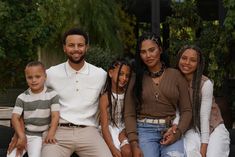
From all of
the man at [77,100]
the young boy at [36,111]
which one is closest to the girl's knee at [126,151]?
the man at [77,100]

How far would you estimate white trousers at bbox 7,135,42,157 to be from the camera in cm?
432

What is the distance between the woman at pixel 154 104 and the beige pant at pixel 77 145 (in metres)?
0.25

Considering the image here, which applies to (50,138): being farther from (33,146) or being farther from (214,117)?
(214,117)

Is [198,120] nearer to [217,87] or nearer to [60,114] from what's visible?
[60,114]

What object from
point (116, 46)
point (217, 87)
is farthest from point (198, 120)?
point (116, 46)

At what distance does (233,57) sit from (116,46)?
128 inches

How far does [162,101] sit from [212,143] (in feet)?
1.72

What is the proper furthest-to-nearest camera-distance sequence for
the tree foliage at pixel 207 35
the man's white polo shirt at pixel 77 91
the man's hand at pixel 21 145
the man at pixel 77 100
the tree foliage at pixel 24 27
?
the tree foliage at pixel 207 35 → the tree foliage at pixel 24 27 → the man's white polo shirt at pixel 77 91 → the man at pixel 77 100 → the man's hand at pixel 21 145

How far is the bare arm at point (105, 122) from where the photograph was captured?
4410 mm

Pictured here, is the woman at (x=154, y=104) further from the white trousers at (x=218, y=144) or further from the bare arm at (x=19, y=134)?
the bare arm at (x=19, y=134)

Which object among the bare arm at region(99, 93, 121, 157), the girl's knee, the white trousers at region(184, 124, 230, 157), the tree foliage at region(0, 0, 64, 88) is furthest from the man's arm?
the tree foliage at region(0, 0, 64, 88)

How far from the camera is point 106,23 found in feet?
33.7

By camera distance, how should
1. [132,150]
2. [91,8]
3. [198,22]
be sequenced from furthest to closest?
1. [91,8]
2. [198,22]
3. [132,150]

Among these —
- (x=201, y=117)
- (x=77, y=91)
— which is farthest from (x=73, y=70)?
(x=201, y=117)
